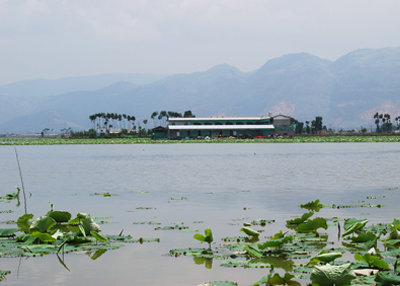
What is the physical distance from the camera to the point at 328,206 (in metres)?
15.9

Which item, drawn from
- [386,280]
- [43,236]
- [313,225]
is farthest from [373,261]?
[43,236]

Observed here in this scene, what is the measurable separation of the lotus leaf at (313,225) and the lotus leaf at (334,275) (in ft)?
12.3

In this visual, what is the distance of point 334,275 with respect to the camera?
7246mm

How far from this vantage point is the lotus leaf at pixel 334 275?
7.24 meters

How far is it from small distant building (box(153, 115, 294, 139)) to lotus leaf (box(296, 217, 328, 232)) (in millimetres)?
115747

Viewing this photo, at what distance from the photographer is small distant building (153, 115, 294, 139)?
128375 mm

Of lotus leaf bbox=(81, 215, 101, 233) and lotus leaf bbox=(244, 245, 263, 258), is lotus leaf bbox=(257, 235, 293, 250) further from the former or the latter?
lotus leaf bbox=(81, 215, 101, 233)

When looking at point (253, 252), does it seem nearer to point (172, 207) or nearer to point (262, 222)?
point (262, 222)

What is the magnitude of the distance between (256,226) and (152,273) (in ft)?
15.6

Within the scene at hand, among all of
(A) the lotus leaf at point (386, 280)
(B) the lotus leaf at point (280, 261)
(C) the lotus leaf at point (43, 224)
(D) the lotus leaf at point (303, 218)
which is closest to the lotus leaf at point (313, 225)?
(D) the lotus leaf at point (303, 218)

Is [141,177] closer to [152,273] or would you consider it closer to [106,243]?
[106,243]

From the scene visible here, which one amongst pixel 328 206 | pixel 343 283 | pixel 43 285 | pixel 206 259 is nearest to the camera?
pixel 343 283

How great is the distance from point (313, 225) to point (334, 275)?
3.94 m

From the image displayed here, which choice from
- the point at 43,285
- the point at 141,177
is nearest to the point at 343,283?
the point at 43,285
